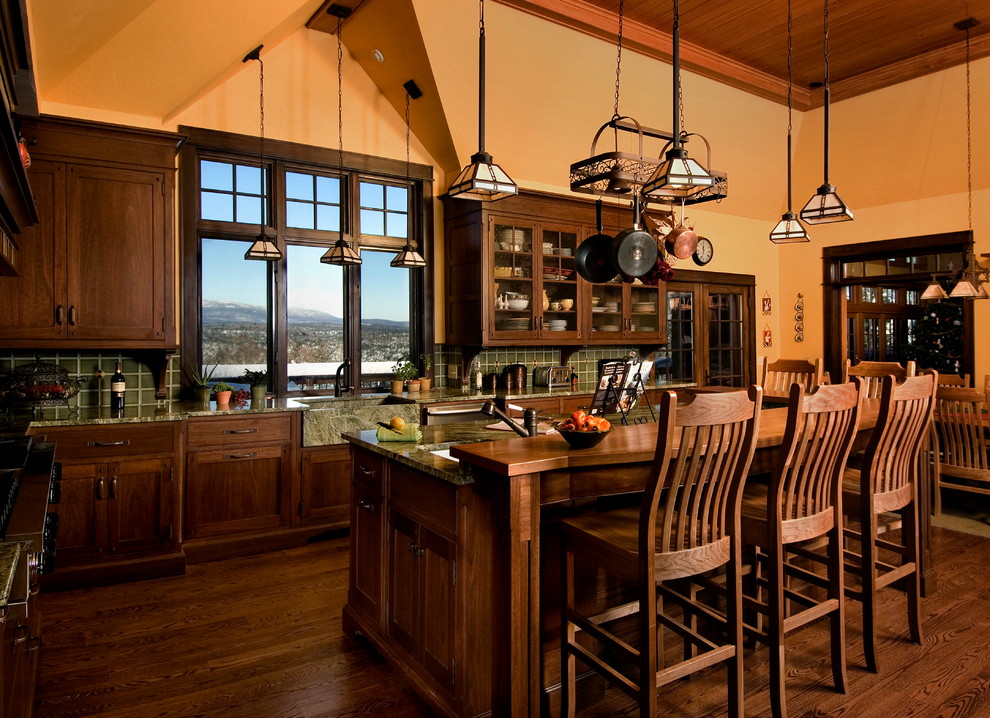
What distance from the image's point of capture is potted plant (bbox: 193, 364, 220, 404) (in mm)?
4391

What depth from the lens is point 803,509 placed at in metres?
2.49

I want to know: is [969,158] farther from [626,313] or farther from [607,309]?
[607,309]

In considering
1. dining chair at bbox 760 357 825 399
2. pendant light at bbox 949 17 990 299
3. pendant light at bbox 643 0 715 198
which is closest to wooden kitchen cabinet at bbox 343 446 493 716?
pendant light at bbox 643 0 715 198

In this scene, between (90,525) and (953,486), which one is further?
(953,486)

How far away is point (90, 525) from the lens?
3.71m

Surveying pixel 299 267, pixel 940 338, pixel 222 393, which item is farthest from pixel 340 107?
pixel 940 338

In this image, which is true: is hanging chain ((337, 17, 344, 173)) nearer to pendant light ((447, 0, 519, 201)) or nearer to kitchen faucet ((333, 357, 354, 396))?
kitchen faucet ((333, 357, 354, 396))

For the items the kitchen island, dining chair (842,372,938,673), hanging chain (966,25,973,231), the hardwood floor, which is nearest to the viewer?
the kitchen island

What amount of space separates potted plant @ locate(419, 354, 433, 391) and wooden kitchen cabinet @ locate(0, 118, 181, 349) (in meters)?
1.92

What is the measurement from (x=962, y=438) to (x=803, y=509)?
3.21 metres

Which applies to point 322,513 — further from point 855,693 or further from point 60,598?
point 855,693

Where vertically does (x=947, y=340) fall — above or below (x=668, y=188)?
below

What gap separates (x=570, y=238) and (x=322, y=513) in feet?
10.5

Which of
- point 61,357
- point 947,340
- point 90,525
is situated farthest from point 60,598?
point 947,340
